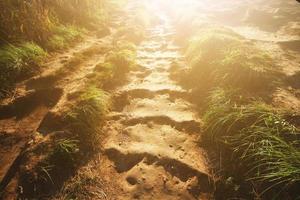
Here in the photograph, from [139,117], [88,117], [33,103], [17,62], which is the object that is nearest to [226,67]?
[139,117]

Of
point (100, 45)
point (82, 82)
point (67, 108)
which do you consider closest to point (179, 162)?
point (67, 108)

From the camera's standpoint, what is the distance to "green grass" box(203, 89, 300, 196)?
260cm

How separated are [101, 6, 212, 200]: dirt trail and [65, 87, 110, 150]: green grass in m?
0.17

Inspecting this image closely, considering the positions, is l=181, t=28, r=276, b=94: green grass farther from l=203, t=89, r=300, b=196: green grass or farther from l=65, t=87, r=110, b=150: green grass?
l=65, t=87, r=110, b=150: green grass

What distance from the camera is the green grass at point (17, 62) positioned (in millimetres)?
4129

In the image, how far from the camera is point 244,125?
336 cm

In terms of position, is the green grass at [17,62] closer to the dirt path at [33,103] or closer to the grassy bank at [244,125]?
the dirt path at [33,103]

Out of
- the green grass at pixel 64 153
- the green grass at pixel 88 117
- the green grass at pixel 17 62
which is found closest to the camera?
the green grass at pixel 64 153

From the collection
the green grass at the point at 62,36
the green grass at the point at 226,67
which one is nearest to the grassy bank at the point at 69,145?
the green grass at the point at 62,36

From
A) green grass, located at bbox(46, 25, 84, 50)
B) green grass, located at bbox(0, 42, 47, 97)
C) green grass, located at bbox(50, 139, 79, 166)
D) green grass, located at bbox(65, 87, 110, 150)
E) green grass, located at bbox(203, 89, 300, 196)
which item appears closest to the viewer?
green grass, located at bbox(203, 89, 300, 196)

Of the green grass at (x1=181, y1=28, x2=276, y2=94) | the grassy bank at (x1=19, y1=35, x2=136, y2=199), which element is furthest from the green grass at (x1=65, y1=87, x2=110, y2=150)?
the green grass at (x1=181, y1=28, x2=276, y2=94)

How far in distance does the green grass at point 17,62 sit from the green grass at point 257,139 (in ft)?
10.6

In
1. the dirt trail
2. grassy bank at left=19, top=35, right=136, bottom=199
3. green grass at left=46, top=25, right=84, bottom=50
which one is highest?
green grass at left=46, top=25, right=84, bottom=50

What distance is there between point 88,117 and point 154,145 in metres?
1.04
